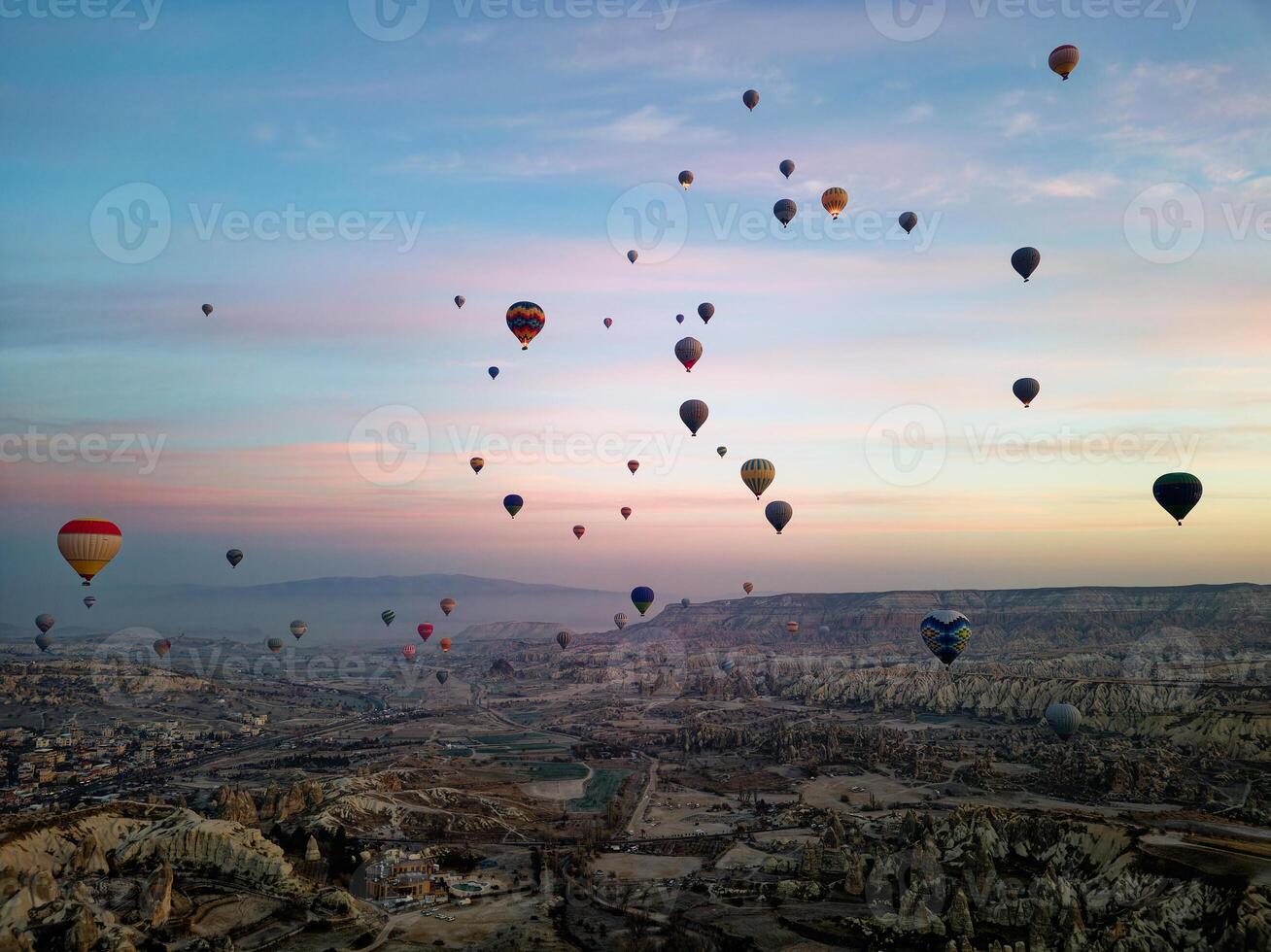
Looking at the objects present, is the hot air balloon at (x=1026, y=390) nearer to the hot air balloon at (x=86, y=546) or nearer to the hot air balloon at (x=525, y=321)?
the hot air balloon at (x=525, y=321)

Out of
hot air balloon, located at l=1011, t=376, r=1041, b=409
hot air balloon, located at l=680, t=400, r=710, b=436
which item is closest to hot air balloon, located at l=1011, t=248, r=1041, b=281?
hot air balloon, located at l=1011, t=376, r=1041, b=409

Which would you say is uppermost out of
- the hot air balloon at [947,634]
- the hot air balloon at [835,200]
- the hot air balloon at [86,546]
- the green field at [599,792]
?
the hot air balloon at [835,200]

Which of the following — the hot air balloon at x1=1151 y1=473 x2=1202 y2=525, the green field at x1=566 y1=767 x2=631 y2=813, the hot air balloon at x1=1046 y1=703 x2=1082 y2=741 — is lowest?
the green field at x1=566 y1=767 x2=631 y2=813

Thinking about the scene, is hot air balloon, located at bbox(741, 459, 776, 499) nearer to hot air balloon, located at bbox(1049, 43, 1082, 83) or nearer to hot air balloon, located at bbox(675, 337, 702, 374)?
hot air balloon, located at bbox(675, 337, 702, 374)

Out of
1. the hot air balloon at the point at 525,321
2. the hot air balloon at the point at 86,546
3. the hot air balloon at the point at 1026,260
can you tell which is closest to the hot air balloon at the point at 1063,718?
the hot air balloon at the point at 1026,260

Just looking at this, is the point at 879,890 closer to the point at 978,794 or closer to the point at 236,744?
the point at 978,794

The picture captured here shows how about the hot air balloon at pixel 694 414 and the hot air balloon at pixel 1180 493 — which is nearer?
the hot air balloon at pixel 1180 493
